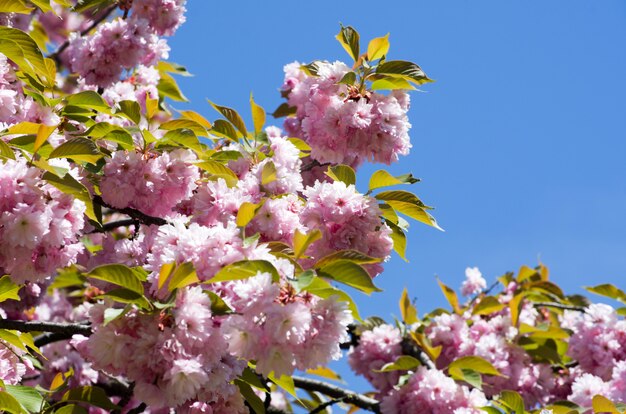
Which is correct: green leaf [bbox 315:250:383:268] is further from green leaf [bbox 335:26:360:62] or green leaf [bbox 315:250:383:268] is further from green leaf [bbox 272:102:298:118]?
green leaf [bbox 272:102:298:118]

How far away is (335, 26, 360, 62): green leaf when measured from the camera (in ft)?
9.29

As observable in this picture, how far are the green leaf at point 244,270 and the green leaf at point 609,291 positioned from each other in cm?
285

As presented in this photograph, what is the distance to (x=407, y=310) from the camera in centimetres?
422

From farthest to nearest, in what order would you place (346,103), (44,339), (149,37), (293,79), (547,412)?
(293,79) → (149,37) → (44,339) → (346,103) → (547,412)

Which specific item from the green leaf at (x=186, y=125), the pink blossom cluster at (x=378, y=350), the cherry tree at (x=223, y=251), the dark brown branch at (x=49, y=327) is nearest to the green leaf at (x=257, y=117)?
the cherry tree at (x=223, y=251)

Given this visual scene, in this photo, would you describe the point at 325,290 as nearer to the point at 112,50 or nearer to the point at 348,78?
the point at 348,78

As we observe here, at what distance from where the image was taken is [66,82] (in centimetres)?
552

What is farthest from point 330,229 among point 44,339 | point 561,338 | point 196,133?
point 561,338

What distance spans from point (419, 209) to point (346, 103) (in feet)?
1.63

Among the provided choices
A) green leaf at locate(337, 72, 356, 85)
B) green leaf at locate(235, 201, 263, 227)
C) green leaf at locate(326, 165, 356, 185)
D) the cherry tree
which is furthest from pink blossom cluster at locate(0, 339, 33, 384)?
green leaf at locate(337, 72, 356, 85)

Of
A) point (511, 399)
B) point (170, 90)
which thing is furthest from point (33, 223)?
point (170, 90)

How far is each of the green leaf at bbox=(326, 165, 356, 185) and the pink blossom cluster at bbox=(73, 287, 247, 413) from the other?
0.82 metres

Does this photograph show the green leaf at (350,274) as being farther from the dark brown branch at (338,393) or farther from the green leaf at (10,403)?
the dark brown branch at (338,393)

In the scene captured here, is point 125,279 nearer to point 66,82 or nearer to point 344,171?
point 344,171
